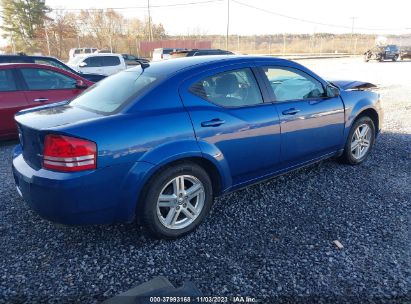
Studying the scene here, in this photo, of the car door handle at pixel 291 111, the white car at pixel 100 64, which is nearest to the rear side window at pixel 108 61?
the white car at pixel 100 64

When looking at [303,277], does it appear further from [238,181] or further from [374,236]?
[238,181]

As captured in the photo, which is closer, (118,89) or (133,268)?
(133,268)

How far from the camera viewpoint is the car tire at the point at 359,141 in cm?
449

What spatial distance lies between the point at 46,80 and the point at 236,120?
16.1 ft

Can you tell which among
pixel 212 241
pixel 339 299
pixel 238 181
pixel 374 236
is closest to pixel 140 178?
pixel 212 241

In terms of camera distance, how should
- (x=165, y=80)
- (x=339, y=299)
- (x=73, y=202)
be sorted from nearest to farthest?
(x=339, y=299), (x=73, y=202), (x=165, y=80)

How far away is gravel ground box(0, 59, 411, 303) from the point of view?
7.91 feet

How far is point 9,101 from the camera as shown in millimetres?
5980

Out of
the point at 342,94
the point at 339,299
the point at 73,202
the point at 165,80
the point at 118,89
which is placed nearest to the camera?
the point at 339,299

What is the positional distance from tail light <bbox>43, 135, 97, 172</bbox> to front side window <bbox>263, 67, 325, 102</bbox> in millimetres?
2029

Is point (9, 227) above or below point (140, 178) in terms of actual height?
below

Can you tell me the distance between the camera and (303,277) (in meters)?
2.50

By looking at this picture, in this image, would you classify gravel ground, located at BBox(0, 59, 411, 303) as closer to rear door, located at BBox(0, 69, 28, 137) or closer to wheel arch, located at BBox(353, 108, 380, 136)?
wheel arch, located at BBox(353, 108, 380, 136)

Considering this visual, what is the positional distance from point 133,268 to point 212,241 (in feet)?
2.41
